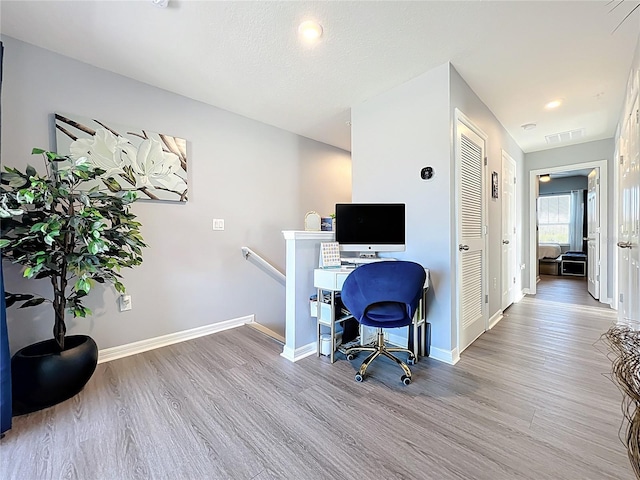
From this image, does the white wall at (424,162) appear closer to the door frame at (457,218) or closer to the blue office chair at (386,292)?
the door frame at (457,218)

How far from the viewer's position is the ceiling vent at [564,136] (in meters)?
3.80

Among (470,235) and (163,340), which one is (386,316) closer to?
(470,235)

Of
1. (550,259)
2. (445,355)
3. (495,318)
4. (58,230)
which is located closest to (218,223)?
(58,230)

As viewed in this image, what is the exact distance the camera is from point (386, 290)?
1989 millimetres

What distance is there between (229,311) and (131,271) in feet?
3.56

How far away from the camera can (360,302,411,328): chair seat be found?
1.97 m

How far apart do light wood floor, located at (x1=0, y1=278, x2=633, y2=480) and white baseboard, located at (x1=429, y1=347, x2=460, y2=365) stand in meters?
0.07

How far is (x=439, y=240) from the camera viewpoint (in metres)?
2.33

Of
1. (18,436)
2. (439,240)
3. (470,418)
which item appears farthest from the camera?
(439,240)

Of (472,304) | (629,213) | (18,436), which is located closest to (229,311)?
(18,436)

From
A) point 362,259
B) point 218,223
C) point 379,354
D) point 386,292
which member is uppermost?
point 218,223

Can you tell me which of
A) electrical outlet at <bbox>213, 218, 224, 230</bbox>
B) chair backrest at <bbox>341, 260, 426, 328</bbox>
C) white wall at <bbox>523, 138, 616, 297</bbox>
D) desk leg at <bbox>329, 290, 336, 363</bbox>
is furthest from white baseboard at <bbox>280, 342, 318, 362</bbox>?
white wall at <bbox>523, 138, 616, 297</bbox>

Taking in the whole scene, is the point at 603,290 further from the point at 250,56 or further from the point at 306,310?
the point at 250,56

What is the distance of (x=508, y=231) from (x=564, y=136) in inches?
65.5
